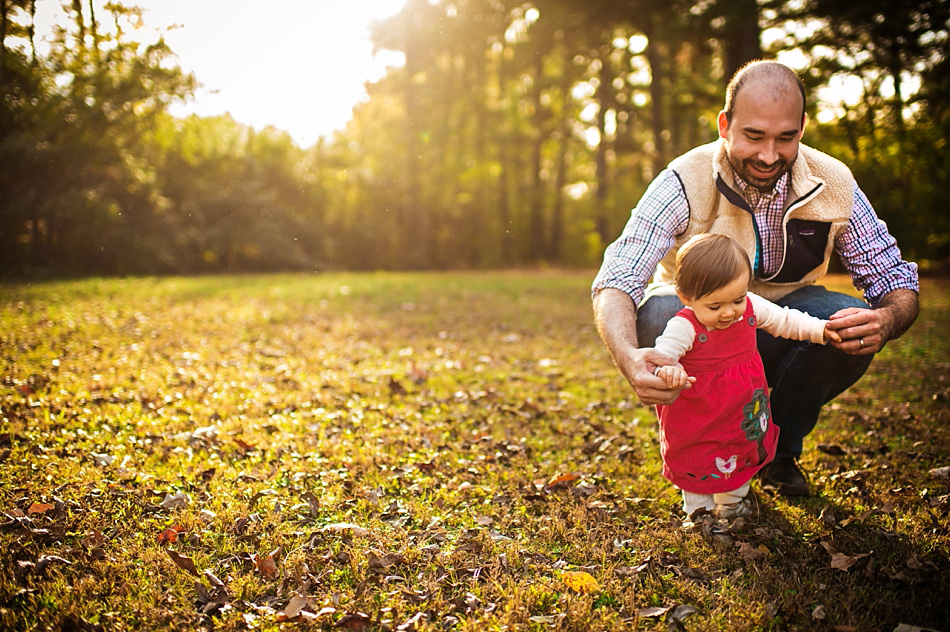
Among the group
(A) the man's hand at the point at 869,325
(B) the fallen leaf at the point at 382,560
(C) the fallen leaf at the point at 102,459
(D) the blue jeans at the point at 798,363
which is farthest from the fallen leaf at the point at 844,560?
(C) the fallen leaf at the point at 102,459

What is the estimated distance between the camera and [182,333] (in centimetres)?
741

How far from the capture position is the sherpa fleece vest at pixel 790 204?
294 cm

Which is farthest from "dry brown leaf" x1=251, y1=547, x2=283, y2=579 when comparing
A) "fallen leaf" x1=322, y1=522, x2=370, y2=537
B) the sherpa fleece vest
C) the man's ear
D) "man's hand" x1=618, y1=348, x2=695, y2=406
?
the man's ear

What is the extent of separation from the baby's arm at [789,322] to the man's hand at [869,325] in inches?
1.7

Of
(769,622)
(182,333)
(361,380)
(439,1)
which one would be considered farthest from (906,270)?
(439,1)

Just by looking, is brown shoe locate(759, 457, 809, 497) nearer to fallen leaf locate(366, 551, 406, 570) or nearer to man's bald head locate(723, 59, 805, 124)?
man's bald head locate(723, 59, 805, 124)

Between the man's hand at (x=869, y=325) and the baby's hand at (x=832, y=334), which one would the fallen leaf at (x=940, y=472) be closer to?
the man's hand at (x=869, y=325)

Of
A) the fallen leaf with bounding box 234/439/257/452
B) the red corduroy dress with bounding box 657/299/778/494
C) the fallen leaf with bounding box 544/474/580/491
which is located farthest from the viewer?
the fallen leaf with bounding box 234/439/257/452

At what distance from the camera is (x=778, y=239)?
3.01 m

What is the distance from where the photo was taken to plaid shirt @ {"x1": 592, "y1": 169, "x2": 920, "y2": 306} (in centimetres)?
289

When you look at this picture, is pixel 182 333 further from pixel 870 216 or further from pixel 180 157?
pixel 180 157

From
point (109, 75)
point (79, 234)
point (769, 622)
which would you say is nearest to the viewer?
point (769, 622)

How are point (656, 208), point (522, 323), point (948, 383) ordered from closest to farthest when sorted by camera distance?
point (656, 208) → point (948, 383) → point (522, 323)

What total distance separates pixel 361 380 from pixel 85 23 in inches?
134
